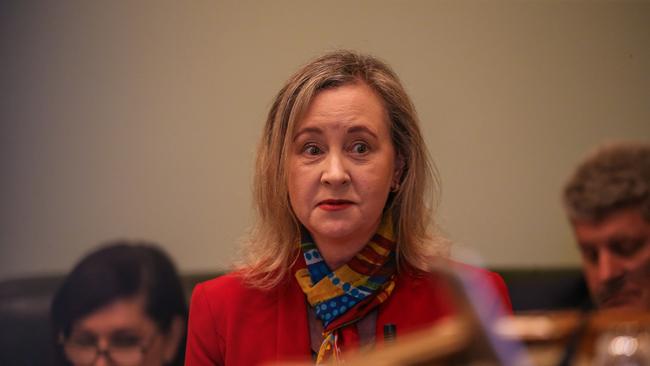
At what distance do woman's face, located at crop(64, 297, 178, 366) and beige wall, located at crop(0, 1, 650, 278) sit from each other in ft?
0.63

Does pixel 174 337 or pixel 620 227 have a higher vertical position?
pixel 620 227

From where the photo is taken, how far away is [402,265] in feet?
4.73

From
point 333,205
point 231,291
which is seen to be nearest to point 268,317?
point 231,291

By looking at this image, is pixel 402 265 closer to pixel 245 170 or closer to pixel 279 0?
pixel 245 170

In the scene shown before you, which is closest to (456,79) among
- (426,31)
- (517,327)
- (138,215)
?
(426,31)

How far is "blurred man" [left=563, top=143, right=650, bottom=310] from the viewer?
1008 mm

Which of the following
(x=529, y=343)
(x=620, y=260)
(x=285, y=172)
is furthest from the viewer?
(x=285, y=172)

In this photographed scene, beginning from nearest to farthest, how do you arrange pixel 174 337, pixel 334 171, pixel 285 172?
pixel 334 171
pixel 285 172
pixel 174 337

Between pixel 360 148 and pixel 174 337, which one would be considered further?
pixel 174 337

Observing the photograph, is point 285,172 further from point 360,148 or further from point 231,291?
point 231,291

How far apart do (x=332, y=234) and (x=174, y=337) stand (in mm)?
765

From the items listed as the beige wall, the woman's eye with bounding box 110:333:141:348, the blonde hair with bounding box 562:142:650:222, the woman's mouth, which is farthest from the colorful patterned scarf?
the woman's eye with bounding box 110:333:141:348

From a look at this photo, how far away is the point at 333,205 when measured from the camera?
52.7 inches

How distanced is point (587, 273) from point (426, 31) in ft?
2.84
